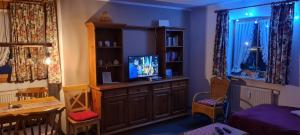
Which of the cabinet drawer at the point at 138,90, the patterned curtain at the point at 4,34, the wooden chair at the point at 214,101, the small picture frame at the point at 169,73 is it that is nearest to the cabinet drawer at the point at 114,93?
the cabinet drawer at the point at 138,90

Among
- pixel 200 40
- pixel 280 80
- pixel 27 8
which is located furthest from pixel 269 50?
pixel 27 8

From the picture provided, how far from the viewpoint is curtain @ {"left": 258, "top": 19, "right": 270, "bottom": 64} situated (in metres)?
4.06

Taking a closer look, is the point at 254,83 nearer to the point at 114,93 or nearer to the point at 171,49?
the point at 171,49

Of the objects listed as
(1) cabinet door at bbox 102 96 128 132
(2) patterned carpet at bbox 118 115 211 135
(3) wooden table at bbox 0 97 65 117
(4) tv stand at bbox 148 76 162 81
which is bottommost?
(2) patterned carpet at bbox 118 115 211 135

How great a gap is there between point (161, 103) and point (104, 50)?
1.47 meters

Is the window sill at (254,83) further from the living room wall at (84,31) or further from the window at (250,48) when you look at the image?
the living room wall at (84,31)

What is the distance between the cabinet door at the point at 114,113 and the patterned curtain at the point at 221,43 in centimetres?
203

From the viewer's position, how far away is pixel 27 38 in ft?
11.5

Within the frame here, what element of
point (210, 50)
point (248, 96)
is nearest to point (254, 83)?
point (248, 96)

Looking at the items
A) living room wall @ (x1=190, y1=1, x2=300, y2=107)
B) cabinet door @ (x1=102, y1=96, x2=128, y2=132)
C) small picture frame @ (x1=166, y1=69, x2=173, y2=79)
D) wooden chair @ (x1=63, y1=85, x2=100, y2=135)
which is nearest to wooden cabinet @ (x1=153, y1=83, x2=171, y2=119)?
small picture frame @ (x1=166, y1=69, x2=173, y2=79)

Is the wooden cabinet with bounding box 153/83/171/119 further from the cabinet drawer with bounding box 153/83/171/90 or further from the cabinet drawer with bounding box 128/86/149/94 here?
the cabinet drawer with bounding box 128/86/149/94

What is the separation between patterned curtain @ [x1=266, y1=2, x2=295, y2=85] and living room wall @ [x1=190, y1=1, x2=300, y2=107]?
0.12 meters

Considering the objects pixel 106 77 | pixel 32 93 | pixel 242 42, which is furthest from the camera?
pixel 242 42

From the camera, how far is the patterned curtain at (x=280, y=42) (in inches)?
141
